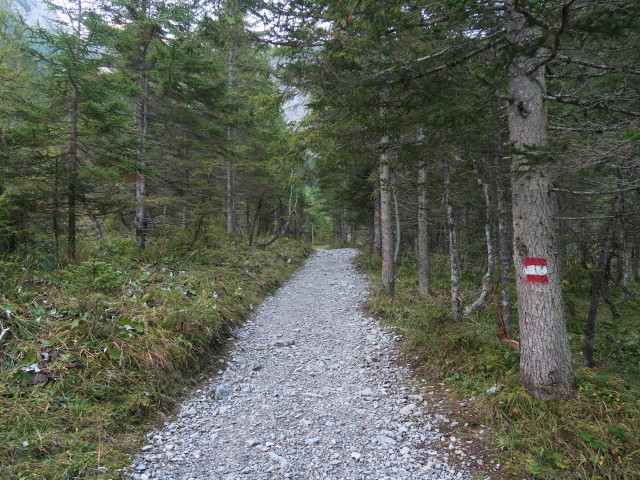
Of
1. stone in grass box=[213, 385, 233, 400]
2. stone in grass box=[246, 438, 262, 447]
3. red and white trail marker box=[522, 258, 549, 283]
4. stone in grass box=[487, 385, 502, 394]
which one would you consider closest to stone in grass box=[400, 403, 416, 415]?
stone in grass box=[487, 385, 502, 394]

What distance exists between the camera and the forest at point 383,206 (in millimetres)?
3438

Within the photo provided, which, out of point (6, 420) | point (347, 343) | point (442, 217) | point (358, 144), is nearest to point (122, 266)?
point (6, 420)

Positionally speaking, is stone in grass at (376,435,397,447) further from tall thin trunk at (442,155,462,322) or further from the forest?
tall thin trunk at (442,155,462,322)

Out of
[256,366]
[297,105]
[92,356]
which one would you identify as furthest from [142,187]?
[256,366]

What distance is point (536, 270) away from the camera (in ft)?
13.0

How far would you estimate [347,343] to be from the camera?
7.22 m

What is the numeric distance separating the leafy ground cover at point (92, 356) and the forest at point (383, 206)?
1.2 inches

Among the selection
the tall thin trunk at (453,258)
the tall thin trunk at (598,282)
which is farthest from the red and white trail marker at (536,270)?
the tall thin trunk at (453,258)

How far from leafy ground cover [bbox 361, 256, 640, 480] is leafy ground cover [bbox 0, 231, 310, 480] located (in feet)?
13.8

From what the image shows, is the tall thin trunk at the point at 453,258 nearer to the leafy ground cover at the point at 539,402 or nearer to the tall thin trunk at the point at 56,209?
the leafy ground cover at the point at 539,402

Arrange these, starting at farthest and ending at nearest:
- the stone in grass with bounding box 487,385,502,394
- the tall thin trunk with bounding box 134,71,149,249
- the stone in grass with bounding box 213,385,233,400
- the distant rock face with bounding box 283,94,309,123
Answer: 1. the tall thin trunk with bounding box 134,71,149,249
2. the distant rock face with bounding box 283,94,309,123
3. the stone in grass with bounding box 213,385,233,400
4. the stone in grass with bounding box 487,385,502,394

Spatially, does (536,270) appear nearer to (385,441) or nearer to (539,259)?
(539,259)

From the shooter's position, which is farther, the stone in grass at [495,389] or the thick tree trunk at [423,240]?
the thick tree trunk at [423,240]

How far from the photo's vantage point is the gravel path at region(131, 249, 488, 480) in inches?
137
